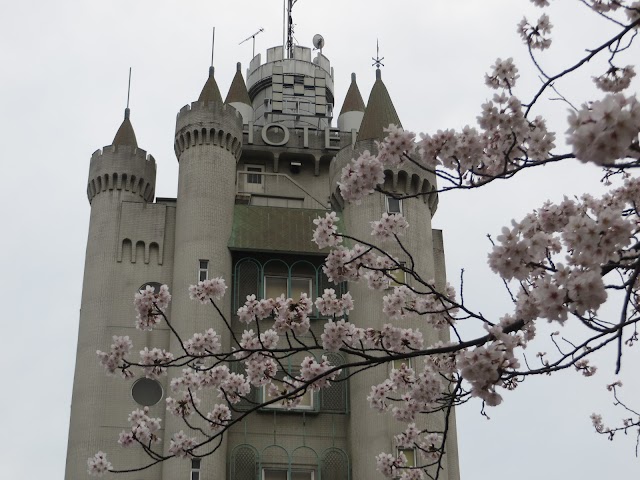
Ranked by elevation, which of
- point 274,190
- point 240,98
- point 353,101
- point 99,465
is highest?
point 240,98

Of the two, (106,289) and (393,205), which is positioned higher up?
(393,205)

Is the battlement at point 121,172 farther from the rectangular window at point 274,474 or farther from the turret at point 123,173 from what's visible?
the rectangular window at point 274,474

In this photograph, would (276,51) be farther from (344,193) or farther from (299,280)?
(344,193)

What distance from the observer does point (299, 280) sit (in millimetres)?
38594

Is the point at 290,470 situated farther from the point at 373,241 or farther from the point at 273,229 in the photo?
the point at 373,241

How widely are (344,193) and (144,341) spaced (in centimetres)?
2517

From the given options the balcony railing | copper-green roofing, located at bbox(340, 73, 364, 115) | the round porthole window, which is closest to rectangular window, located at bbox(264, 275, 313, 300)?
the balcony railing

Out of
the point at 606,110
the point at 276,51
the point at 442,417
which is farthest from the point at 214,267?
the point at 606,110

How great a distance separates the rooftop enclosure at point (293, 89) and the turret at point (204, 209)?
738 centimetres

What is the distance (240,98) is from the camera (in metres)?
49.7

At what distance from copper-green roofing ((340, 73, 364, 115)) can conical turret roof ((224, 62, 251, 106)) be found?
4944 millimetres

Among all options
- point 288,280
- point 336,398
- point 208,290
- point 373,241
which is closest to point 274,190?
point 373,241

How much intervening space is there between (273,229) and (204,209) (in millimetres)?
2837

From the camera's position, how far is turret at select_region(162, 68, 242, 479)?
1420 inches
